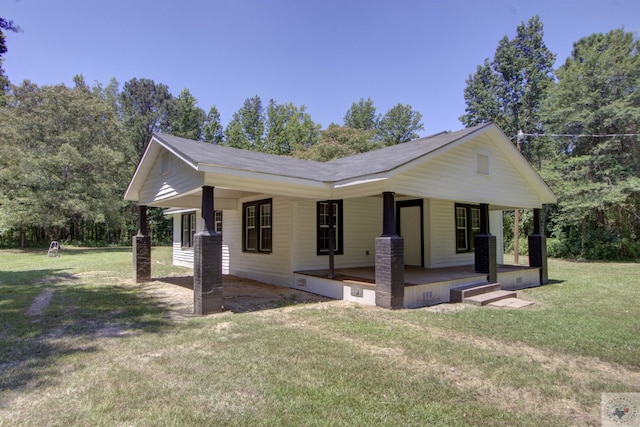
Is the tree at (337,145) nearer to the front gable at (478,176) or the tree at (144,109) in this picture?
the tree at (144,109)

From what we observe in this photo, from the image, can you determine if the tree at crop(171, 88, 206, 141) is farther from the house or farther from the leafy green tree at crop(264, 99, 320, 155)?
the house


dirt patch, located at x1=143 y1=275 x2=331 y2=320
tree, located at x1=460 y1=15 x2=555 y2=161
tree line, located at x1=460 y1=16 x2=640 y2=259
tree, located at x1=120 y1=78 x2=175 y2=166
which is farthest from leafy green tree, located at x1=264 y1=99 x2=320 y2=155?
dirt patch, located at x1=143 y1=275 x2=331 y2=320

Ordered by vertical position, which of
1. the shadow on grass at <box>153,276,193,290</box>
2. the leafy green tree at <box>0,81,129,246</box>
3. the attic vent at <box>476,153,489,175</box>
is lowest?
the shadow on grass at <box>153,276,193,290</box>

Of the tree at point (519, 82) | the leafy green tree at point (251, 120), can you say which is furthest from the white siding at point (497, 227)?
the leafy green tree at point (251, 120)

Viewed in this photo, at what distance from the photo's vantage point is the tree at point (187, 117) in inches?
1414

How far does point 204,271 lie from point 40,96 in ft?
90.5

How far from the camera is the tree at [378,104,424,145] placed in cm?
3753

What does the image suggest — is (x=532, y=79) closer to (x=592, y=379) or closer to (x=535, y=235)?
(x=535, y=235)

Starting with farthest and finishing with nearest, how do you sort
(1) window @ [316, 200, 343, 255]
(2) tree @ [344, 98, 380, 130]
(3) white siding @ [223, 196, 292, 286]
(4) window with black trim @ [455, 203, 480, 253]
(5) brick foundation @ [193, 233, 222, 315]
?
(2) tree @ [344, 98, 380, 130], (4) window with black trim @ [455, 203, 480, 253], (1) window @ [316, 200, 343, 255], (3) white siding @ [223, 196, 292, 286], (5) brick foundation @ [193, 233, 222, 315]

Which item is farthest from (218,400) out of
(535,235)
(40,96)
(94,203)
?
(40,96)

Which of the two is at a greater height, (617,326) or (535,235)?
(535,235)

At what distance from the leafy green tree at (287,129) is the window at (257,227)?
920 inches

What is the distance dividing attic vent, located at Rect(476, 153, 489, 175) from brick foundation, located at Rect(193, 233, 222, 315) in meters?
6.98

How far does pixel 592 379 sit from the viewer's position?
3.75m
